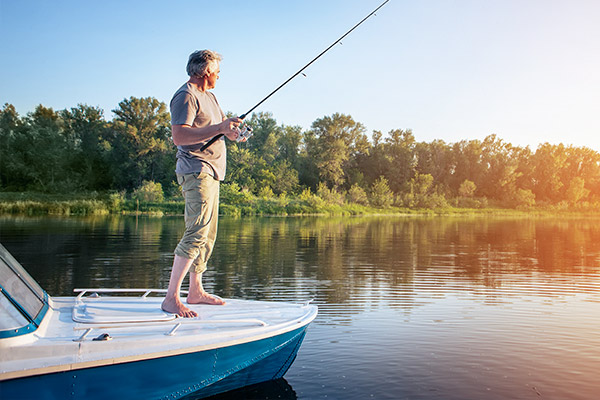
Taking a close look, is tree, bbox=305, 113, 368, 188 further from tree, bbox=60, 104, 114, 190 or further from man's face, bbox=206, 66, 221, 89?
man's face, bbox=206, 66, 221, 89

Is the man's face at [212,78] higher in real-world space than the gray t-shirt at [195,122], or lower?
higher

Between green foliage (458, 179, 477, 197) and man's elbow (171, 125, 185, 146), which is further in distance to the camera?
green foliage (458, 179, 477, 197)

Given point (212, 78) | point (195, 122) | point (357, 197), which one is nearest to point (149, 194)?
point (357, 197)

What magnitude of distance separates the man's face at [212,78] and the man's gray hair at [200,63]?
49 millimetres

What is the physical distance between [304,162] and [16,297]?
59.4m

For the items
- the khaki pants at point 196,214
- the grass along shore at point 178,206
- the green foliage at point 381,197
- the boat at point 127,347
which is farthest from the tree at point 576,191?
the khaki pants at point 196,214

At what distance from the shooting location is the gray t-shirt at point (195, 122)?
154 inches

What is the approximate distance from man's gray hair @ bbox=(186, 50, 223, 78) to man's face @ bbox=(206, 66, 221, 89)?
0.16 feet

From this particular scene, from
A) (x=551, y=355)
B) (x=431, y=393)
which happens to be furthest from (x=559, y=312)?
(x=431, y=393)

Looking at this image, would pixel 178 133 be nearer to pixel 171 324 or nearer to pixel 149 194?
pixel 171 324

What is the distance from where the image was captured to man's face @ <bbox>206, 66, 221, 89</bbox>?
13.8ft

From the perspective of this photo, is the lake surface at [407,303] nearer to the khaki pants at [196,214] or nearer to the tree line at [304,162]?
the khaki pants at [196,214]

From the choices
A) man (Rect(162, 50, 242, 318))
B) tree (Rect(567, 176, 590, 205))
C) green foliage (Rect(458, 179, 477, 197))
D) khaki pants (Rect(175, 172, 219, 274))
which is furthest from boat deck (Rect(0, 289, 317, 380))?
tree (Rect(567, 176, 590, 205))

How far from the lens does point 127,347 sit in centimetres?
→ 304
